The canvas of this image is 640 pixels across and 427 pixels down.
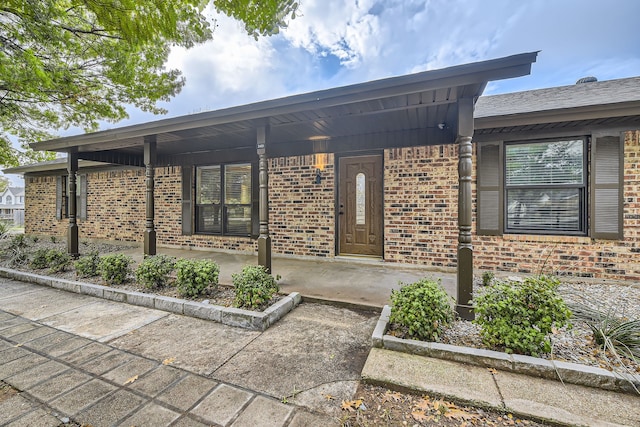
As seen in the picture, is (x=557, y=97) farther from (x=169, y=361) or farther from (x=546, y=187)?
(x=169, y=361)

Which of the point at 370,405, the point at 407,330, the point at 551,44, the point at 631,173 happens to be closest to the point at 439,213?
the point at 631,173

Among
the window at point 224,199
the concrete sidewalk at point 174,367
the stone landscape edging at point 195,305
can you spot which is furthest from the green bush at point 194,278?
the window at point 224,199

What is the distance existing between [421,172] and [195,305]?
13.0 ft

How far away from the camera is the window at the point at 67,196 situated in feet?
27.1

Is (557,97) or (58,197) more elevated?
(557,97)

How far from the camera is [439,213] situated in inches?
179

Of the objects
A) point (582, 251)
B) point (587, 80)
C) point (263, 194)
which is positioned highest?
point (587, 80)

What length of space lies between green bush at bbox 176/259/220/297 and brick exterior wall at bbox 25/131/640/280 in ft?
8.09

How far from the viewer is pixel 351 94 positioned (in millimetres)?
2824

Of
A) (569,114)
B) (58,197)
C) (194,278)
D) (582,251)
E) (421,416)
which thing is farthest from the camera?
(58,197)

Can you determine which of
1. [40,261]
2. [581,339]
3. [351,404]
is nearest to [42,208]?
[40,261]

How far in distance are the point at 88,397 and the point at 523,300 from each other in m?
3.04

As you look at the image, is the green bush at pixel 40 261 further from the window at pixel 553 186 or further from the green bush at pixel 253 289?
the window at pixel 553 186

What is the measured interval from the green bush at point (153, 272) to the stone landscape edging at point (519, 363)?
2856mm
